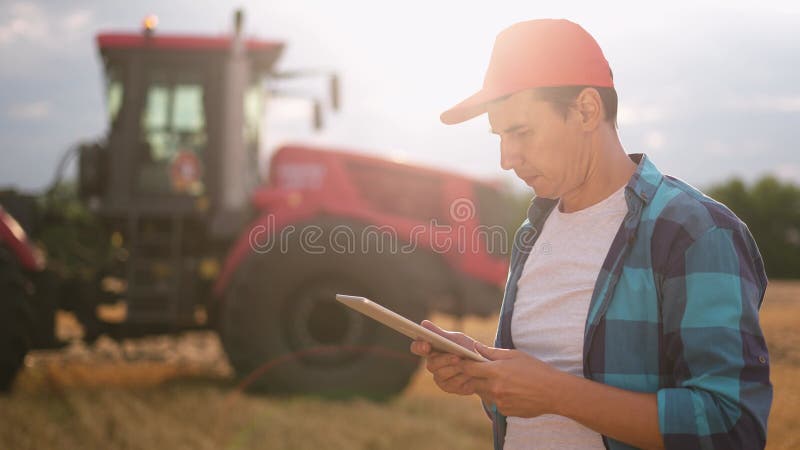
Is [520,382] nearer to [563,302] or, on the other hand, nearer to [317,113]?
[563,302]

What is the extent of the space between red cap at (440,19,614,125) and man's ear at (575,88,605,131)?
0.02m

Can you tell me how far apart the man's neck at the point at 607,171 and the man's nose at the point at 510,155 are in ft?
0.43

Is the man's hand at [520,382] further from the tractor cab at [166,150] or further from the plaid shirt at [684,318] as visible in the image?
the tractor cab at [166,150]

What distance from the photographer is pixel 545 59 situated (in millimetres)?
1474

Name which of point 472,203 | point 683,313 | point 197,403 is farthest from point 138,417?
point 683,313

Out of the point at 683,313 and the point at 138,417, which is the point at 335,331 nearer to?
the point at 138,417

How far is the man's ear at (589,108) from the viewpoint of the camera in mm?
1480

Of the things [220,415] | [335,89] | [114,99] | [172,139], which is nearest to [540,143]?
[220,415]

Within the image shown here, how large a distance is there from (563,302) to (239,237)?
458 cm

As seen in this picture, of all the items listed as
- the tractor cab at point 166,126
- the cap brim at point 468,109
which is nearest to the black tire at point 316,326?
the tractor cab at point 166,126

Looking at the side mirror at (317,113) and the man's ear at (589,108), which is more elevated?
the side mirror at (317,113)

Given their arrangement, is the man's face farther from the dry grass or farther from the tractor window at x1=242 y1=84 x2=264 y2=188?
the tractor window at x1=242 y1=84 x2=264 y2=188

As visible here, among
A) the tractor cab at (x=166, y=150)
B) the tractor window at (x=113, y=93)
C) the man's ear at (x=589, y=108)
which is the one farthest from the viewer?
the tractor window at (x=113, y=93)

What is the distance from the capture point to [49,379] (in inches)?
238
